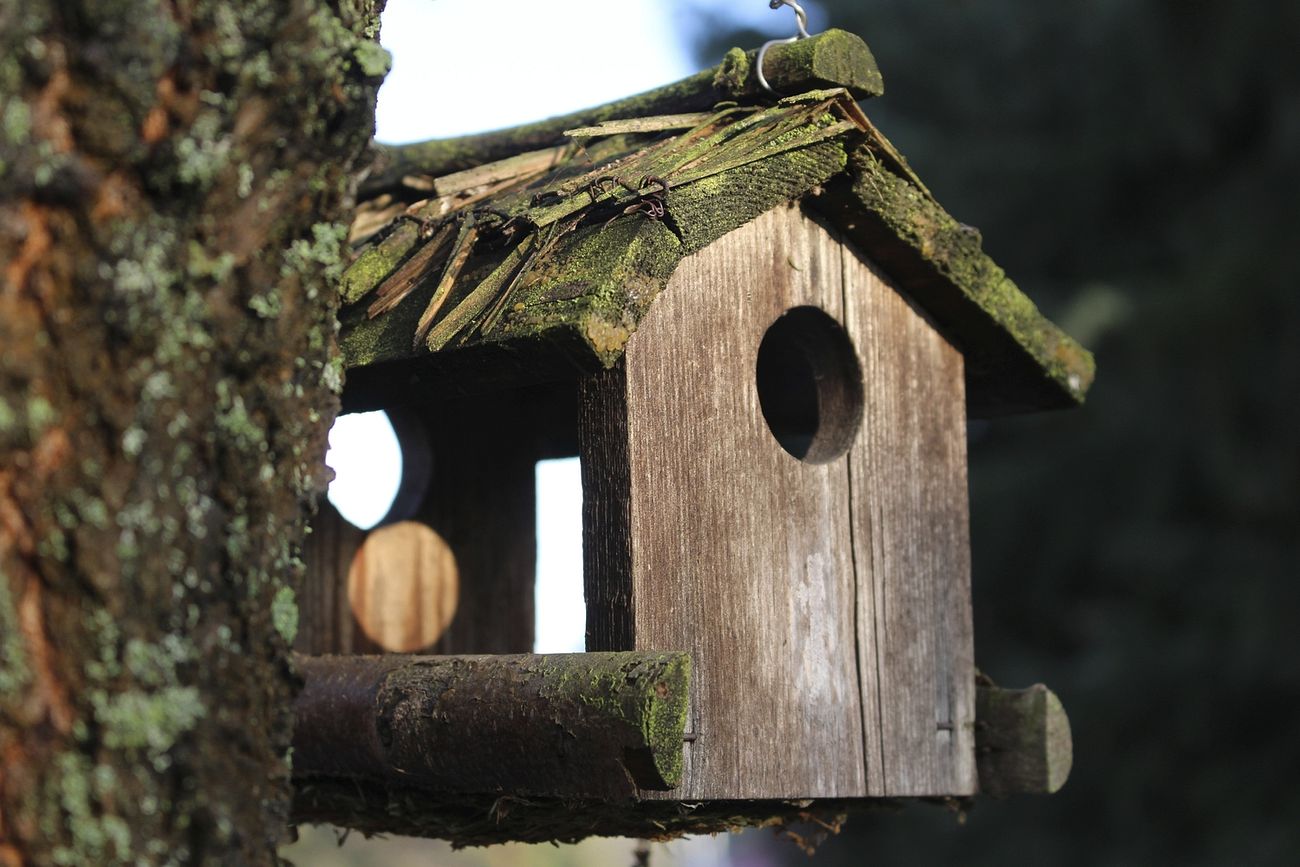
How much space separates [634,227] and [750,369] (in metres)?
0.32

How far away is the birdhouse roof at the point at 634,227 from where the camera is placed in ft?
7.30

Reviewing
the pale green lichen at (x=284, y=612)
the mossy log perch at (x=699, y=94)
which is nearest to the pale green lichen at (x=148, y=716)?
the pale green lichen at (x=284, y=612)

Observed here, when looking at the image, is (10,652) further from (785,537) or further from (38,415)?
(785,537)

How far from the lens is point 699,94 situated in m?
2.78

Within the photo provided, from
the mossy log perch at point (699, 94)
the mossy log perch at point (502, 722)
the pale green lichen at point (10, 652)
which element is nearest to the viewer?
the pale green lichen at point (10, 652)

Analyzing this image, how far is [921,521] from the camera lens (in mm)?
2865

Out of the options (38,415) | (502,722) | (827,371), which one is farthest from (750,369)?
(38,415)

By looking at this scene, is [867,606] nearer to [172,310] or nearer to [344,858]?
[172,310]

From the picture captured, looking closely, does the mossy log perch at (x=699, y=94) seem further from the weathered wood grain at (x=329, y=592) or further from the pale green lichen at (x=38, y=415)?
the pale green lichen at (x=38, y=415)

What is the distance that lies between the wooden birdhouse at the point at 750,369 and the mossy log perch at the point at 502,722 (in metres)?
0.07

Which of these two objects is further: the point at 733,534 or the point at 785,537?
the point at 785,537

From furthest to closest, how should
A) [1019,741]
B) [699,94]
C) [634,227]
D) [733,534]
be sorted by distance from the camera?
[1019,741] → [699,94] → [733,534] → [634,227]

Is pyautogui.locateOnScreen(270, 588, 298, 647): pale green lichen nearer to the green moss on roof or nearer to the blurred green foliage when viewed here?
the green moss on roof

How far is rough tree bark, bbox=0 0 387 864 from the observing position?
4.23 ft
